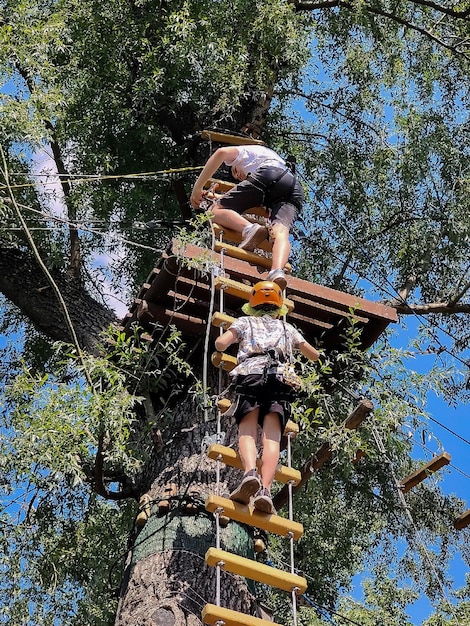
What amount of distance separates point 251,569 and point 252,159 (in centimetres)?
352

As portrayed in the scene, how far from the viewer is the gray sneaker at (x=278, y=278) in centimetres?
530

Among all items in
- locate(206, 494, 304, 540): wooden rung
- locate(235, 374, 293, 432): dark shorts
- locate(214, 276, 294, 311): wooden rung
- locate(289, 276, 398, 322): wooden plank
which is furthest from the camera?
locate(289, 276, 398, 322): wooden plank

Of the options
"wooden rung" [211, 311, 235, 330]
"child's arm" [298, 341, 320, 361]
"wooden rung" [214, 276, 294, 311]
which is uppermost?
"wooden rung" [214, 276, 294, 311]

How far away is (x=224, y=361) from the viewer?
16.5 ft

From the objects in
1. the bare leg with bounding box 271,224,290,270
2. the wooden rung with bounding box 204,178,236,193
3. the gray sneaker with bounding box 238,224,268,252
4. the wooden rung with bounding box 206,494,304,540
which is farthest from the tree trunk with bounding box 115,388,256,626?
the wooden rung with bounding box 204,178,236,193

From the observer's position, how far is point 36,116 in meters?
6.86

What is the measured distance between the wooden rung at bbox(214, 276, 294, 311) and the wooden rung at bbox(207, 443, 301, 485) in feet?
3.92

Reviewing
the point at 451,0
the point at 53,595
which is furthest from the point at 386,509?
the point at 451,0

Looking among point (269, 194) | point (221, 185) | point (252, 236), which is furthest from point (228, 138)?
point (252, 236)

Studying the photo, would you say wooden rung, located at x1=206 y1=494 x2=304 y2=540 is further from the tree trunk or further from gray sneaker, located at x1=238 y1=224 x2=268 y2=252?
gray sneaker, located at x1=238 y1=224 x2=268 y2=252

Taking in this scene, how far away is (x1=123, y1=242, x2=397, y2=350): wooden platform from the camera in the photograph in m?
5.46

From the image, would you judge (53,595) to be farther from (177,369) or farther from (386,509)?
(386,509)

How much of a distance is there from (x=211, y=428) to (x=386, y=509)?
375 cm

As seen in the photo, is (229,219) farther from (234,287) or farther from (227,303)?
(234,287)
